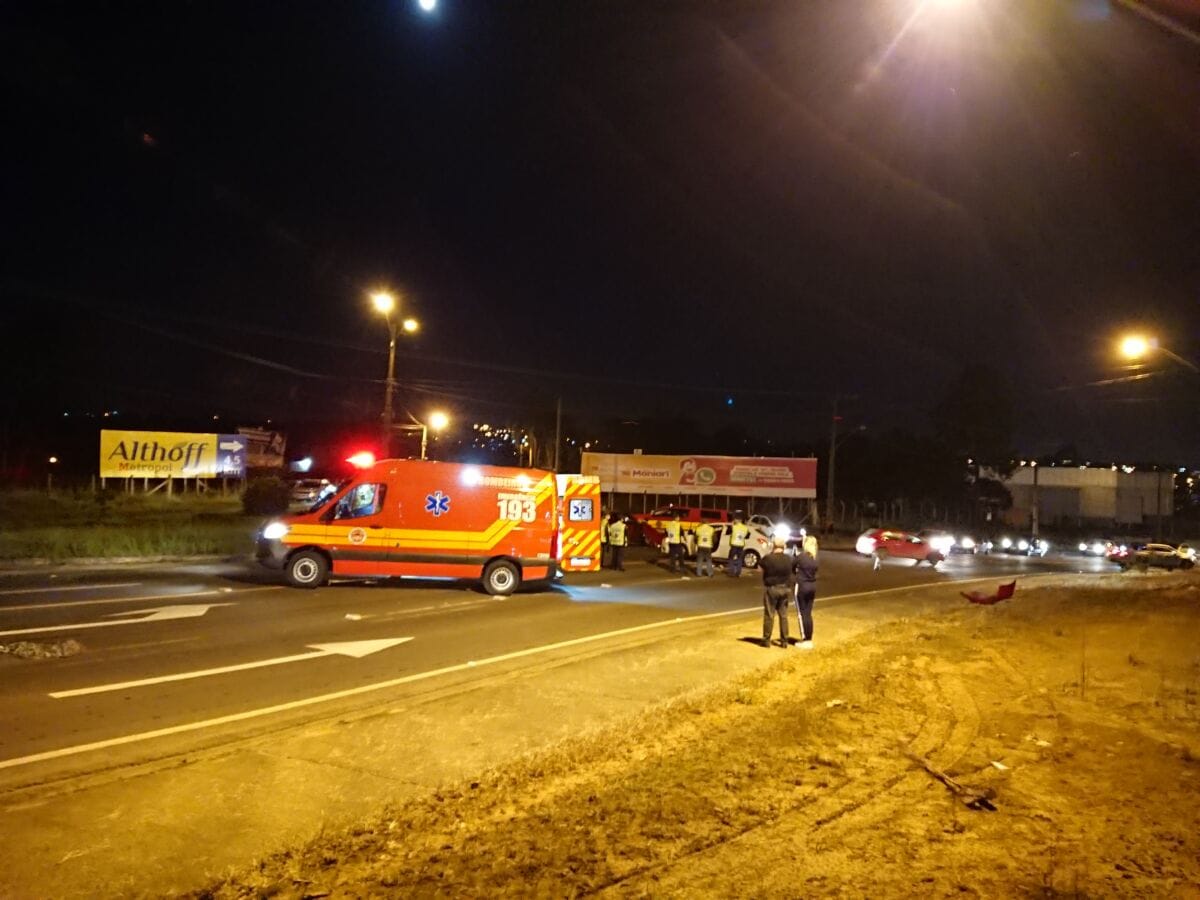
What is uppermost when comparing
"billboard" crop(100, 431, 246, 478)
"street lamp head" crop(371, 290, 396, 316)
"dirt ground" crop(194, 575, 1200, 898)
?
"street lamp head" crop(371, 290, 396, 316)

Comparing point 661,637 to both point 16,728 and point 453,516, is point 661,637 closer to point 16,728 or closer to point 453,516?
point 453,516

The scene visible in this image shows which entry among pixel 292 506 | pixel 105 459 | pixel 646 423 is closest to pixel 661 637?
pixel 292 506

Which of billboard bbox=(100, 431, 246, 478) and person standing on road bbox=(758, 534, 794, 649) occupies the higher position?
billboard bbox=(100, 431, 246, 478)

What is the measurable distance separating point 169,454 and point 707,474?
89.9ft

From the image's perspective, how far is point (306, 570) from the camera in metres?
18.1

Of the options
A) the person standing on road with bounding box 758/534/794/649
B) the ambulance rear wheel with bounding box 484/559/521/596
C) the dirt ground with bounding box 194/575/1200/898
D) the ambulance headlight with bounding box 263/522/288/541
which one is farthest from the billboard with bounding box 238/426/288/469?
the dirt ground with bounding box 194/575/1200/898

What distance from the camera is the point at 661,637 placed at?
14.2m

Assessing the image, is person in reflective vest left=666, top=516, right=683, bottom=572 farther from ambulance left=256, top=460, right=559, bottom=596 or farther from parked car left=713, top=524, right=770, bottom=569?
ambulance left=256, top=460, right=559, bottom=596

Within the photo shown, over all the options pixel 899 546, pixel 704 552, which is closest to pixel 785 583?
pixel 704 552

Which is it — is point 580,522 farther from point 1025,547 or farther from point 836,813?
point 1025,547

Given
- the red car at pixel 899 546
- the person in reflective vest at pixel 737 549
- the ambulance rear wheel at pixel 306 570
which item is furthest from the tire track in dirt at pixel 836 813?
the red car at pixel 899 546

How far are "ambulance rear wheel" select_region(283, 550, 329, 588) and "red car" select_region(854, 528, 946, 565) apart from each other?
76.8 feet

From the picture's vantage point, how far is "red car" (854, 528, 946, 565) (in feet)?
117

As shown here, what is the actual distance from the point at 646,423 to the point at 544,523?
73.3 meters
